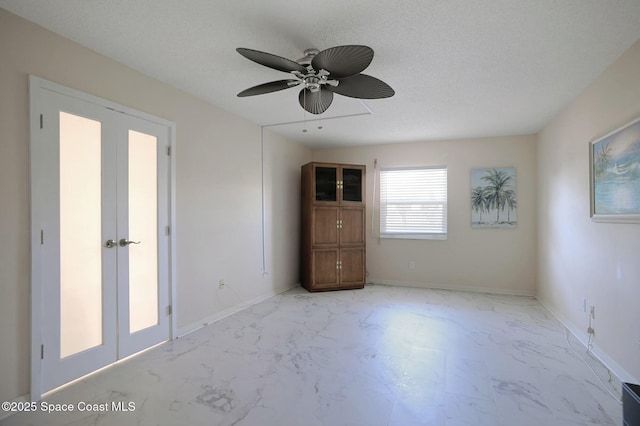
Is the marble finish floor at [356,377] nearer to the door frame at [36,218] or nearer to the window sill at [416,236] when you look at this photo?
the door frame at [36,218]

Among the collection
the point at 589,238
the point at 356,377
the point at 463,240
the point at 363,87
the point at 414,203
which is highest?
the point at 363,87

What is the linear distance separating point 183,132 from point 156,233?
1039 mm

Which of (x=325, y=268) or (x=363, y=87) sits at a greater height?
(x=363, y=87)

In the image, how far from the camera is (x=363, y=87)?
2.26m

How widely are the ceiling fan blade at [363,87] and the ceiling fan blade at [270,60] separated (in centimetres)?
32

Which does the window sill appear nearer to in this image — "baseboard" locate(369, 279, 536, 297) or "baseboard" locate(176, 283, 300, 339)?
"baseboard" locate(369, 279, 536, 297)

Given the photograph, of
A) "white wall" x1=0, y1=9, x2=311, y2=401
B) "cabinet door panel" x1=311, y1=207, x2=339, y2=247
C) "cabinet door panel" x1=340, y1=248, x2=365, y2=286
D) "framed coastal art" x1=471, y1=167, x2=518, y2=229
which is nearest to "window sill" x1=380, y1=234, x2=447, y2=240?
"framed coastal art" x1=471, y1=167, x2=518, y2=229

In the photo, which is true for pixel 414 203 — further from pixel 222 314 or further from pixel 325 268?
pixel 222 314

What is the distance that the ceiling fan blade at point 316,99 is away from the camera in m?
2.45

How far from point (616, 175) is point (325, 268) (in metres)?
3.51

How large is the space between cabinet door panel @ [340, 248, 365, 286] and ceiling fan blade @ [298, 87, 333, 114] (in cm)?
282

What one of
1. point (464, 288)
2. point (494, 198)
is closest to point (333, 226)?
point (464, 288)

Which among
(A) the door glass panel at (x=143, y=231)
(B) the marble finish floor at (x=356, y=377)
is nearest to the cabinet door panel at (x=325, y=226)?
(B) the marble finish floor at (x=356, y=377)

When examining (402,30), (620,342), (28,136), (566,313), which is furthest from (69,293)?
(566,313)
